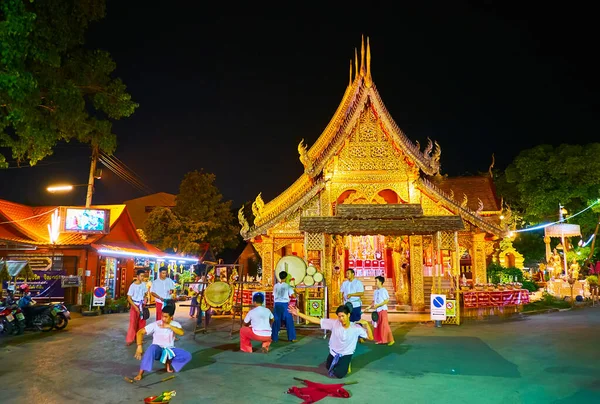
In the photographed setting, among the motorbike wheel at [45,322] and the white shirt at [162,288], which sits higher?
the white shirt at [162,288]

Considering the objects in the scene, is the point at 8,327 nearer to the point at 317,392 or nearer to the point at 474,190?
the point at 317,392

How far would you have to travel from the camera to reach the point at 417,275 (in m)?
17.4

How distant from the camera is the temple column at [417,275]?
17.3 m

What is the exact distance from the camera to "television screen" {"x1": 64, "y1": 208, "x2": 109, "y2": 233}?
1947 cm

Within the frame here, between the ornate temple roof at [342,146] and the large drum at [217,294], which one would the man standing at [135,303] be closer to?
the large drum at [217,294]

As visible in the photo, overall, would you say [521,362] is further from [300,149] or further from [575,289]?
[575,289]

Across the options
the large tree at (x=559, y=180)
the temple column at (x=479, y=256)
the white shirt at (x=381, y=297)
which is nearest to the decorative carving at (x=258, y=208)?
the temple column at (x=479, y=256)

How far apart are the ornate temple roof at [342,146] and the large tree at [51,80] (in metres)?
7.59

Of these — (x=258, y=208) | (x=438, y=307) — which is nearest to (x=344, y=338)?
(x=438, y=307)

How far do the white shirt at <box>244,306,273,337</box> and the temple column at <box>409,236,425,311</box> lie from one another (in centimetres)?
971

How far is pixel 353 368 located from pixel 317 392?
1760 millimetres

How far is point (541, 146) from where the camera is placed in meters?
29.1

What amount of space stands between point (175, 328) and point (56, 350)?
13.7ft

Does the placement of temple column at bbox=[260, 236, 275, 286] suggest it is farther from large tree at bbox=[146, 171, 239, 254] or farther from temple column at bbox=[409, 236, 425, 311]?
large tree at bbox=[146, 171, 239, 254]
